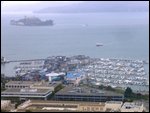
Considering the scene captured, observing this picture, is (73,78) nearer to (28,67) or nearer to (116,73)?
(116,73)

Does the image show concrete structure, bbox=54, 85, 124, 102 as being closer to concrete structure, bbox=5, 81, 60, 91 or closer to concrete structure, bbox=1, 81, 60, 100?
concrete structure, bbox=1, 81, 60, 100

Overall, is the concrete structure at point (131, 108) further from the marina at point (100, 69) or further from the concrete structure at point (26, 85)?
the marina at point (100, 69)

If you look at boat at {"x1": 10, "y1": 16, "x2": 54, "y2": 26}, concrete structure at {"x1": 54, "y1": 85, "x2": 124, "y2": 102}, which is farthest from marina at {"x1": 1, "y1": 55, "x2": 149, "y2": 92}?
boat at {"x1": 10, "y1": 16, "x2": 54, "y2": 26}

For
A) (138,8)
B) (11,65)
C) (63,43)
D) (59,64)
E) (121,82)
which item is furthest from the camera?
(138,8)

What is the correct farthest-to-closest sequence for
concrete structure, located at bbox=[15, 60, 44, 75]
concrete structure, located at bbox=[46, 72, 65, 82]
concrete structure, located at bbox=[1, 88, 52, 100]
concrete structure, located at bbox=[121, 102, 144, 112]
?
concrete structure, located at bbox=[15, 60, 44, 75], concrete structure, located at bbox=[46, 72, 65, 82], concrete structure, located at bbox=[1, 88, 52, 100], concrete structure, located at bbox=[121, 102, 144, 112]

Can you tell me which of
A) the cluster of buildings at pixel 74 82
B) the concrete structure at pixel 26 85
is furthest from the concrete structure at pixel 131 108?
the concrete structure at pixel 26 85

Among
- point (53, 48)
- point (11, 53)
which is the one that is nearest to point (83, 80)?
point (11, 53)

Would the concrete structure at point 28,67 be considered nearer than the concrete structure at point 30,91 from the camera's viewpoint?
No

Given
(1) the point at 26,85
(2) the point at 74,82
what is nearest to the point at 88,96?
(1) the point at 26,85

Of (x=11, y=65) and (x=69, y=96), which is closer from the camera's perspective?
(x=69, y=96)

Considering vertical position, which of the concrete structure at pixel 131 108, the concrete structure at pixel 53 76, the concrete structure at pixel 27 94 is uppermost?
the concrete structure at pixel 53 76

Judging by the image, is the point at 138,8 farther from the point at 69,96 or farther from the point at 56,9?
the point at 69,96
